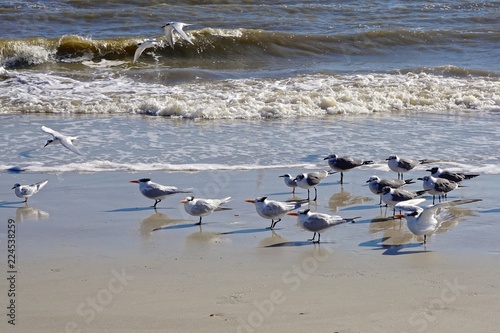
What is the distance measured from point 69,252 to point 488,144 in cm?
637

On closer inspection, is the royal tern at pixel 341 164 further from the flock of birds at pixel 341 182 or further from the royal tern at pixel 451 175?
the royal tern at pixel 451 175

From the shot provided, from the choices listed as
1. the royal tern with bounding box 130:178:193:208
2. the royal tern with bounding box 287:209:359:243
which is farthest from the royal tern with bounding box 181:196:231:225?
the royal tern with bounding box 287:209:359:243

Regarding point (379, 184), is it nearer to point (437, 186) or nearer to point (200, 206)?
point (437, 186)

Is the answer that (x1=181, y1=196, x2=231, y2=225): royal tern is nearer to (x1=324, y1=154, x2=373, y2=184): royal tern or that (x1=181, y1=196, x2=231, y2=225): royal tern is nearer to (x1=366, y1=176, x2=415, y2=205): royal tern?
(x1=366, y1=176, x2=415, y2=205): royal tern

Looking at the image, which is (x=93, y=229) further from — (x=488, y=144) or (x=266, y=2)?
(x=266, y=2)

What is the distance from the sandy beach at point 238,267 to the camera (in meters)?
5.26

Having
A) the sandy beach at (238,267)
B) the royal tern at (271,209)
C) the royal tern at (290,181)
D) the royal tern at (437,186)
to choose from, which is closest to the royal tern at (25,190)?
the sandy beach at (238,267)

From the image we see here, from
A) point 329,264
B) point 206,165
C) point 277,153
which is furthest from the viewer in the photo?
point 277,153

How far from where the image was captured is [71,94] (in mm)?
14805

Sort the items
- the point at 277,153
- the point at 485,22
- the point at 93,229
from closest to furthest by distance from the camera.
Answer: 1. the point at 93,229
2. the point at 277,153
3. the point at 485,22

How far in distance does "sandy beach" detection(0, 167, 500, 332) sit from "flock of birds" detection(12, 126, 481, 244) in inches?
5.3

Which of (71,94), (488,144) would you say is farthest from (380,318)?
(71,94)

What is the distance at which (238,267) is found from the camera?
6.30m

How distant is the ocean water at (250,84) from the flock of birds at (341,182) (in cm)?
107
